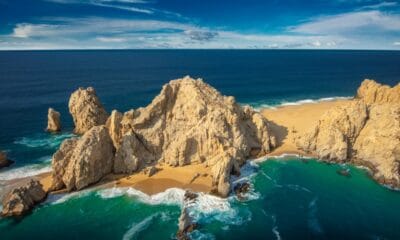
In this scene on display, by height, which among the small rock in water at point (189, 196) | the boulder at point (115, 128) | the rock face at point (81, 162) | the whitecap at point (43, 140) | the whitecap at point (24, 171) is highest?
the boulder at point (115, 128)

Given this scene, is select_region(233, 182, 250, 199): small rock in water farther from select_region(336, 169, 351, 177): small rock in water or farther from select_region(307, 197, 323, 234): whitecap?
select_region(336, 169, 351, 177): small rock in water

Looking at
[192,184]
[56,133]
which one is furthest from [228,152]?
[56,133]

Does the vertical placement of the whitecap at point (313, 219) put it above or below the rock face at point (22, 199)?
below

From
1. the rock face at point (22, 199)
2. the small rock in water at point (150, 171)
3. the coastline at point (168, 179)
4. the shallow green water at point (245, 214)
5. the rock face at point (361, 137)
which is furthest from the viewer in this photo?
the rock face at point (361, 137)

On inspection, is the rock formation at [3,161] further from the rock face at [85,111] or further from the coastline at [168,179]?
the rock face at [85,111]

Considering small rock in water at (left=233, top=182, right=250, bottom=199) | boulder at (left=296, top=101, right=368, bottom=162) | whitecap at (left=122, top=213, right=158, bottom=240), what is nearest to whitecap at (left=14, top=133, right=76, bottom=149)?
whitecap at (left=122, top=213, right=158, bottom=240)

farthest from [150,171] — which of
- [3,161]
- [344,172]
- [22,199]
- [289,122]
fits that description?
[289,122]

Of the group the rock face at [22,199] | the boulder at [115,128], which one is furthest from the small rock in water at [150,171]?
the rock face at [22,199]
